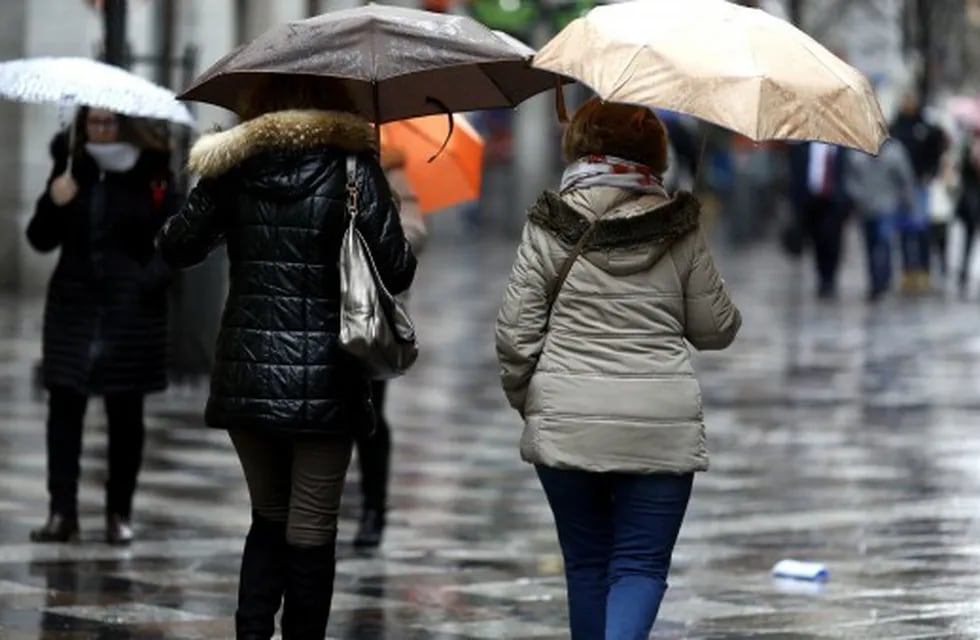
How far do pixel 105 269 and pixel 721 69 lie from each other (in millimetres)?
4072

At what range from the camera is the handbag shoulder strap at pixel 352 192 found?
7.57 meters

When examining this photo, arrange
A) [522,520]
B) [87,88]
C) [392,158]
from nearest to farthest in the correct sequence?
[87,88]
[392,158]
[522,520]

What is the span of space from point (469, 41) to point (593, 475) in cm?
136

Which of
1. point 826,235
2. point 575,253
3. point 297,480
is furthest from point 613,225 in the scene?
point 826,235

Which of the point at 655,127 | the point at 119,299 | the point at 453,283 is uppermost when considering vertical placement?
the point at 655,127

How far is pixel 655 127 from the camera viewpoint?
7488 millimetres

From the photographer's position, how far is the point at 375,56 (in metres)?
7.78

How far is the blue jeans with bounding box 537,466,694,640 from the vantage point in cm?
730

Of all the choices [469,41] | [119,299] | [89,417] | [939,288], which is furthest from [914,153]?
[469,41]

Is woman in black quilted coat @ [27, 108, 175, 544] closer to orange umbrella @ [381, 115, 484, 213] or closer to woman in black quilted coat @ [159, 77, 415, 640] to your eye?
orange umbrella @ [381, 115, 484, 213]

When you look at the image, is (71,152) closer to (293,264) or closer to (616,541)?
(293,264)

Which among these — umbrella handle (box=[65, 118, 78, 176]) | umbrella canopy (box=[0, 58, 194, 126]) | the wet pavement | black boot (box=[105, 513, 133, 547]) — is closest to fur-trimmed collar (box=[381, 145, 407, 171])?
umbrella canopy (box=[0, 58, 194, 126])

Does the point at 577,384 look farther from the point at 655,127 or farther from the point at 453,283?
the point at 453,283

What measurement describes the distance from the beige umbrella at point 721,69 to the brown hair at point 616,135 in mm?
173
